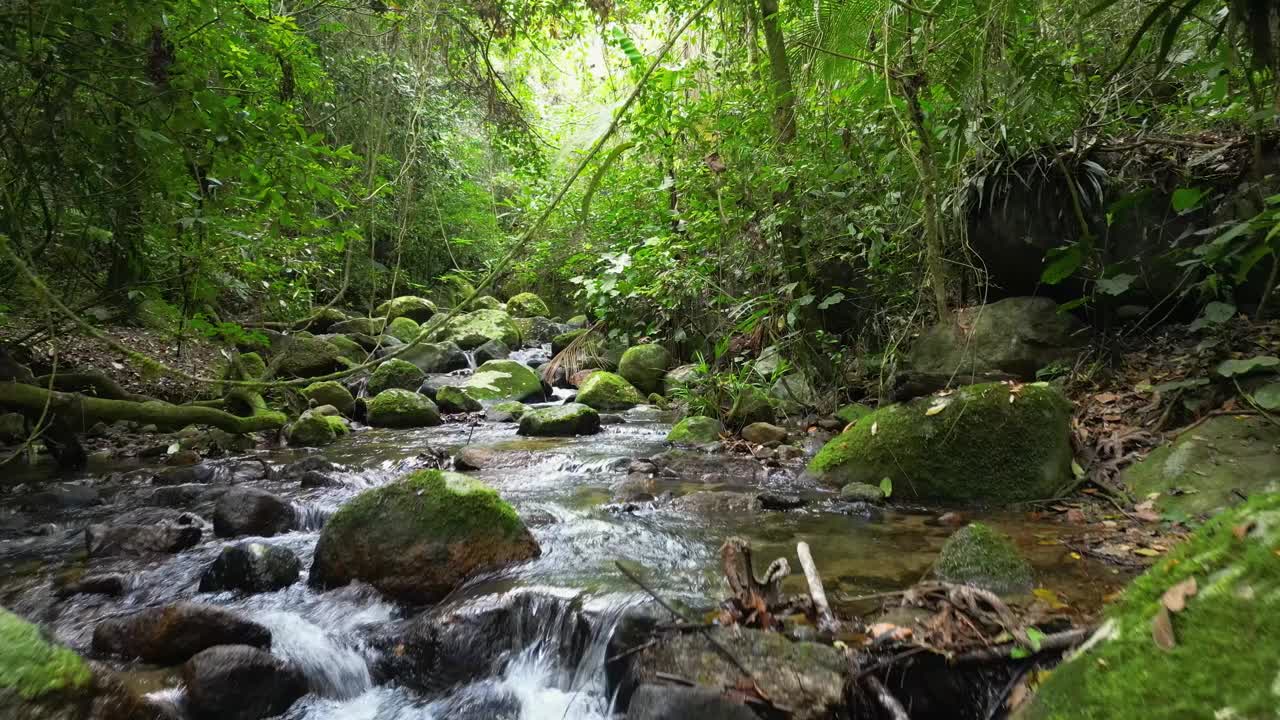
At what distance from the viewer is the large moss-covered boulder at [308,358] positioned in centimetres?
1017

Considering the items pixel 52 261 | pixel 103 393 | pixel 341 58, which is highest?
pixel 341 58

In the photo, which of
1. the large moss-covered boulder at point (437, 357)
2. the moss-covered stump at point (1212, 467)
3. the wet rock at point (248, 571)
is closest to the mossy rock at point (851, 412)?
the moss-covered stump at point (1212, 467)

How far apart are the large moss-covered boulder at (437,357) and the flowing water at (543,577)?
6741 mm

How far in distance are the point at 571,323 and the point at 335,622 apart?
14235mm

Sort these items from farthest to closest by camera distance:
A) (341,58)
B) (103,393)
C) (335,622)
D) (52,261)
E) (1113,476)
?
1. (341,58)
2. (103,393)
3. (52,261)
4. (1113,476)
5. (335,622)

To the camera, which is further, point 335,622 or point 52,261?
point 52,261

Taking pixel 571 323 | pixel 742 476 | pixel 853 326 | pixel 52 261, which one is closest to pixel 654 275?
pixel 853 326

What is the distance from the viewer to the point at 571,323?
56.7ft

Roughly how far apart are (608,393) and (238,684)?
25.4 feet

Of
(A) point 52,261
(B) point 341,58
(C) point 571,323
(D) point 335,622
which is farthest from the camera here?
(C) point 571,323

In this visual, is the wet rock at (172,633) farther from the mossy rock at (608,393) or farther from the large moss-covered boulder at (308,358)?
the large moss-covered boulder at (308,358)

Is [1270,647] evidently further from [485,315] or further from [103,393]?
[485,315]

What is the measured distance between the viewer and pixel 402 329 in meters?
14.8

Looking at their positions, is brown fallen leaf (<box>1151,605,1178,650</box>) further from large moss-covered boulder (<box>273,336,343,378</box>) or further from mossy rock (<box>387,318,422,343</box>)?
mossy rock (<box>387,318,422,343</box>)
